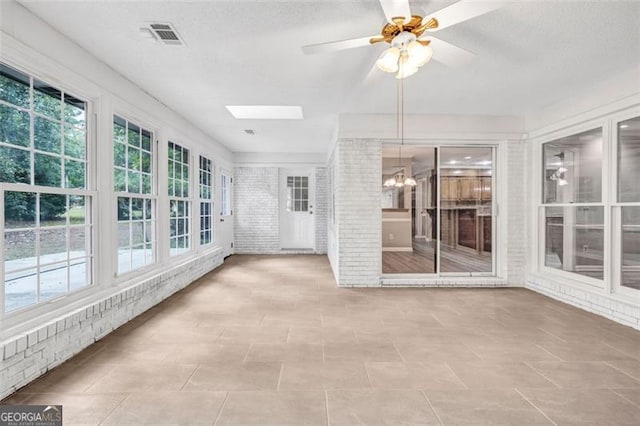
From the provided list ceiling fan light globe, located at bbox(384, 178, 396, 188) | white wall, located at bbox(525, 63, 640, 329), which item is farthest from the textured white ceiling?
ceiling fan light globe, located at bbox(384, 178, 396, 188)

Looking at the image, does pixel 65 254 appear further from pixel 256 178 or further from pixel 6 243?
pixel 256 178

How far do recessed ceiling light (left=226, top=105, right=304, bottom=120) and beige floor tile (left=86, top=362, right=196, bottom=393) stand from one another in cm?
A: 350

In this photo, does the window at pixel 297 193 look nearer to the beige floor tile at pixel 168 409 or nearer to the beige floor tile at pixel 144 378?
the beige floor tile at pixel 144 378

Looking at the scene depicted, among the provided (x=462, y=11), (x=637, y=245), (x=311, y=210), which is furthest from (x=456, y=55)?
(x=311, y=210)

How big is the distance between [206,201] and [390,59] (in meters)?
4.66

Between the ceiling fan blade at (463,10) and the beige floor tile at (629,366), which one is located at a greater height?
the ceiling fan blade at (463,10)

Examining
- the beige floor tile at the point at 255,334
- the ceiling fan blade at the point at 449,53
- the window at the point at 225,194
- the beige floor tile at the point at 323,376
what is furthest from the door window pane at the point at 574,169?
the window at the point at 225,194

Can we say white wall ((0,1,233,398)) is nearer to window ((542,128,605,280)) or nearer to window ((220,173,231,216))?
window ((220,173,231,216))

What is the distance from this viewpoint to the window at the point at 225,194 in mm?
7127

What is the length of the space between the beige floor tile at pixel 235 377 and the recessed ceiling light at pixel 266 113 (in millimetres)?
3477

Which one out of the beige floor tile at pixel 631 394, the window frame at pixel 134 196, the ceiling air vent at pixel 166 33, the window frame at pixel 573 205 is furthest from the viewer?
the window frame at pixel 573 205

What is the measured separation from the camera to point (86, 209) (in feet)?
9.30

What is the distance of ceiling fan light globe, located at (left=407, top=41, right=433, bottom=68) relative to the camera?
2.03 metres

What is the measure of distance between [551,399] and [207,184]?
5.76 metres
